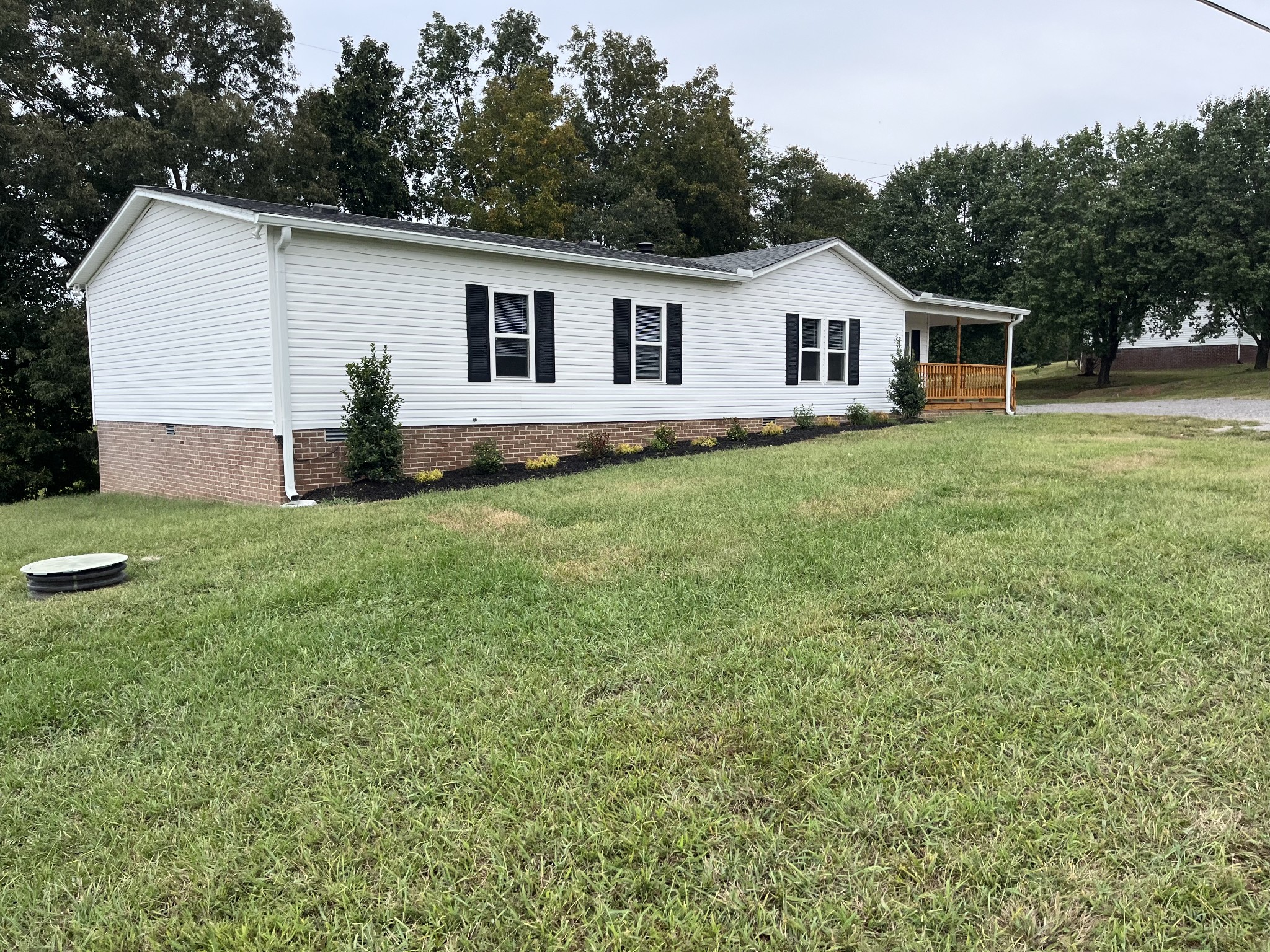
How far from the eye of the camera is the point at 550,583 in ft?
15.5

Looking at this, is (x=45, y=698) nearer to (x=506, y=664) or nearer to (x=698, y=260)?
(x=506, y=664)

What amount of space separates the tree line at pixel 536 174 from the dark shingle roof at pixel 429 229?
958 cm

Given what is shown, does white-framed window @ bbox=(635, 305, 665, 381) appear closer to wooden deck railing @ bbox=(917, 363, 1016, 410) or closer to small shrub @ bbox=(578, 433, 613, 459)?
small shrub @ bbox=(578, 433, 613, 459)

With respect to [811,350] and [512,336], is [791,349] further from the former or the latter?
[512,336]

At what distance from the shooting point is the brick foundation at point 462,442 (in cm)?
955

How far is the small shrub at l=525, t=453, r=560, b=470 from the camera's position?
11000 millimetres

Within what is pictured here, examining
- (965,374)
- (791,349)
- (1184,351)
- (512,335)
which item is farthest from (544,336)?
(1184,351)

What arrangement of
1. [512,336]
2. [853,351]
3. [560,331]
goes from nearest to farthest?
[512,336]
[560,331]
[853,351]

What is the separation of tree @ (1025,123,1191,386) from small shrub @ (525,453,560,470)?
22.7 m

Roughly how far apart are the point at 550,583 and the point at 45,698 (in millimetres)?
2412

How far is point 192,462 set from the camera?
11.5m

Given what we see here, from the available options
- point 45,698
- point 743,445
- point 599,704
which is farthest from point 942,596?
point 743,445

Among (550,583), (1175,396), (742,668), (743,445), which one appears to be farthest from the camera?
(1175,396)

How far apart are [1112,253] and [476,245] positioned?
79.7 ft
